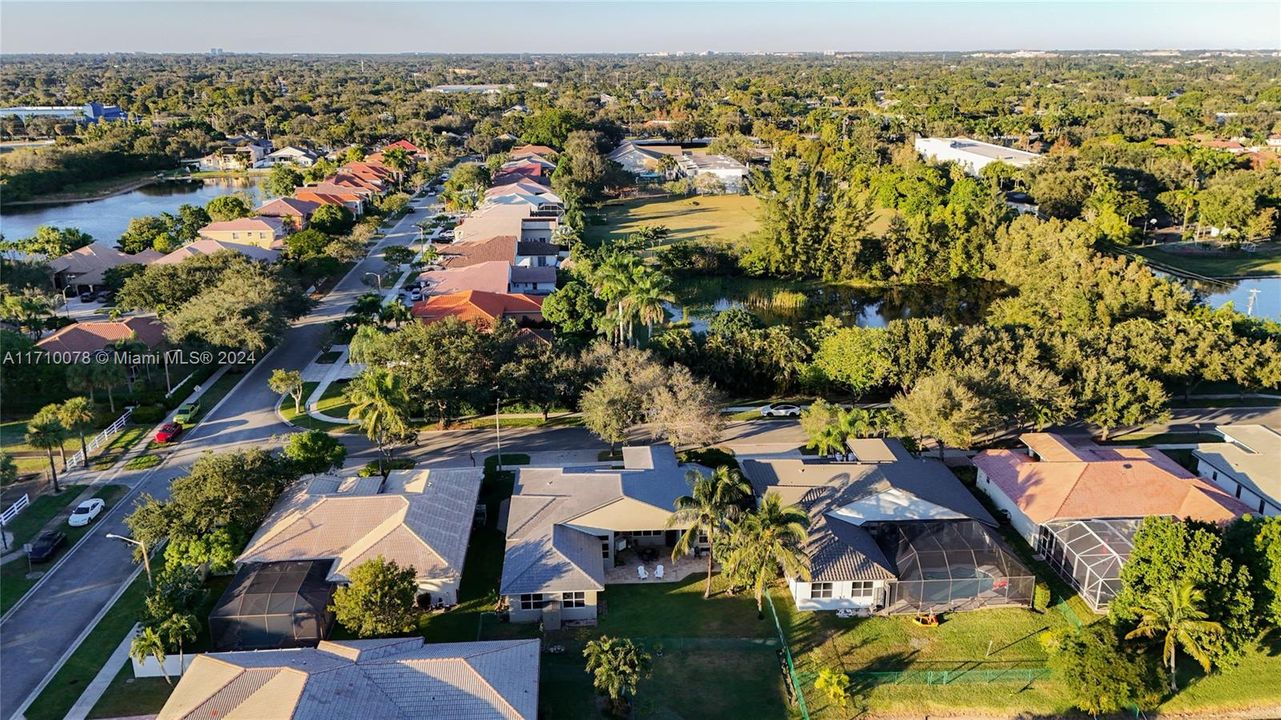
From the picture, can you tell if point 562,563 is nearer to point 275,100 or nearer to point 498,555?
point 498,555

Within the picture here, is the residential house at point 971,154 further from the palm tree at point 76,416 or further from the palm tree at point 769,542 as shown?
the palm tree at point 76,416

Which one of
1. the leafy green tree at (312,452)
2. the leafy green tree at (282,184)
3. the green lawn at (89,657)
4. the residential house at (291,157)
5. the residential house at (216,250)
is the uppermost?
the residential house at (291,157)

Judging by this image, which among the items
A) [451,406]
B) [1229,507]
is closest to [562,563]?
[451,406]

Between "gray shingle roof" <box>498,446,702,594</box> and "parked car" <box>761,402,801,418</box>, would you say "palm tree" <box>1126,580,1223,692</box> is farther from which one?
"parked car" <box>761,402,801,418</box>

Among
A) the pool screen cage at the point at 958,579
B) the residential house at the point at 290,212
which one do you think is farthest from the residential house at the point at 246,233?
the pool screen cage at the point at 958,579

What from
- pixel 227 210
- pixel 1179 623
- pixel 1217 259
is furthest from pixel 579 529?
pixel 1217 259

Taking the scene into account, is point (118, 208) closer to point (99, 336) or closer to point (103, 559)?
point (99, 336)
